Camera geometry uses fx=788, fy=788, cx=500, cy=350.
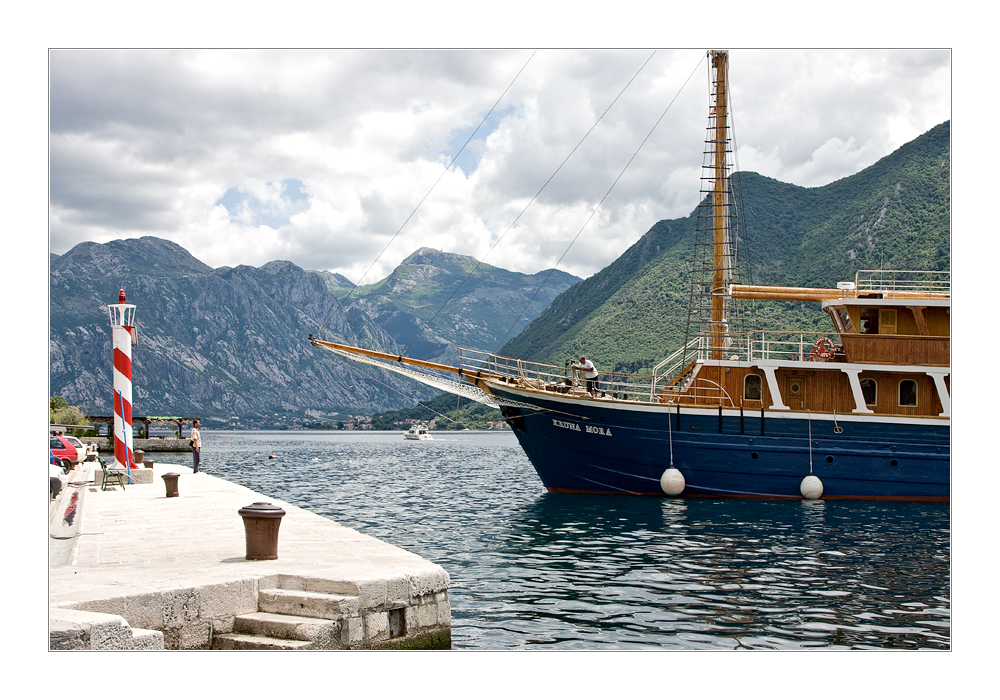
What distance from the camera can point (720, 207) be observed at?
2498cm

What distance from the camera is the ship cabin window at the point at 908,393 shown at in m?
21.1

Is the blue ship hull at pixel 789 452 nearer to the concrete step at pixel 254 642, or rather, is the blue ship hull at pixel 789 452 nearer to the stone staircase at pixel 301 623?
the stone staircase at pixel 301 623

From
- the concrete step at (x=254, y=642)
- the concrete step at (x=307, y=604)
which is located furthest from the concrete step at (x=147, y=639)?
the concrete step at (x=307, y=604)

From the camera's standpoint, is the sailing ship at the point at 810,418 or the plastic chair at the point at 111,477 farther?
the sailing ship at the point at 810,418

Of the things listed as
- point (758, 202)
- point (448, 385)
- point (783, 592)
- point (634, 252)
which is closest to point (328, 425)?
point (634, 252)

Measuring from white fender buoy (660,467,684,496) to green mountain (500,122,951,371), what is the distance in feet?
28.8

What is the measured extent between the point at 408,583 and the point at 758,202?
229 ft

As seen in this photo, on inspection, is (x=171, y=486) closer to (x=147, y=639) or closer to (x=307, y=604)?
(x=307, y=604)

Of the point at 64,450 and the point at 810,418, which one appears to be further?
the point at 64,450

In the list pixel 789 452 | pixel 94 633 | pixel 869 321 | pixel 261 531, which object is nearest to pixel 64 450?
pixel 261 531

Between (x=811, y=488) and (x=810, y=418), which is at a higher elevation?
(x=810, y=418)

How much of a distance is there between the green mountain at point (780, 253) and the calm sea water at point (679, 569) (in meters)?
11.2

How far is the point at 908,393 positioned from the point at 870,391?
38.0 inches

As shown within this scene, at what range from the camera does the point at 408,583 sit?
6.70m
